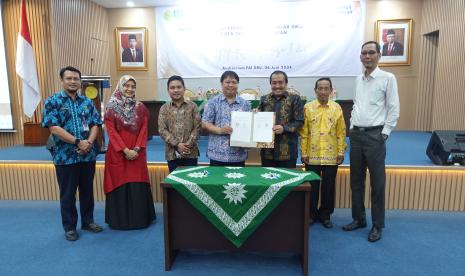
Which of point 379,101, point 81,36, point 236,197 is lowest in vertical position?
point 236,197

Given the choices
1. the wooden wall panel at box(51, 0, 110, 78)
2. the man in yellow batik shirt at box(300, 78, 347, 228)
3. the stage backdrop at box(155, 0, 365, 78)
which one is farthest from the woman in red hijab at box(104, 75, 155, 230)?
the stage backdrop at box(155, 0, 365, 78)

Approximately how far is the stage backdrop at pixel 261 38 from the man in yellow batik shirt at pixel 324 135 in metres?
5.53

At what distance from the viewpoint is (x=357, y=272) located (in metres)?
2.28

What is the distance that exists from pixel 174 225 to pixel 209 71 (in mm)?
6498

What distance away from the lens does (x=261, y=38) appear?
26.7ft

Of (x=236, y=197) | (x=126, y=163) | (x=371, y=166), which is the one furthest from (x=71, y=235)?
(x=371, y=166)

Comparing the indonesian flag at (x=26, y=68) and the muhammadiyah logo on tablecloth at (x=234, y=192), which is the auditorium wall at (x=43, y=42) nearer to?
the indonesian flag at (x=26, y=68)

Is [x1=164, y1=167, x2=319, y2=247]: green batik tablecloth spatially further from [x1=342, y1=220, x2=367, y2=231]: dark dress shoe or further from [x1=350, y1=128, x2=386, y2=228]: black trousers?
[x1=342, y1=220, x2=367, y2=231]: dark dress shoe

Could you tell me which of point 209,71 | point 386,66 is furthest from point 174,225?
point 386,66

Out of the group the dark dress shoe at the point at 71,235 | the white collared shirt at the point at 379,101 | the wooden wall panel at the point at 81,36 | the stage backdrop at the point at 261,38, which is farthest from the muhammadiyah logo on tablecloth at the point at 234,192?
the stage backdrop at the point at 261,38

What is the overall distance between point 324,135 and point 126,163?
1.77 meters

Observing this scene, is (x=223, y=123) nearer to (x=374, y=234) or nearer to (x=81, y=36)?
(x=374, y=234)

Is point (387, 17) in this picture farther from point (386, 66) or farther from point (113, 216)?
point (113, 216)

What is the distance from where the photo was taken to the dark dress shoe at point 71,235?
2.80 m
